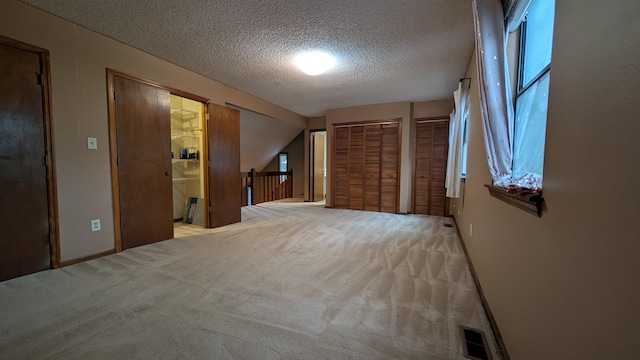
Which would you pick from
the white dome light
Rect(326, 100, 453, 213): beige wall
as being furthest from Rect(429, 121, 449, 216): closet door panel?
the white dome light

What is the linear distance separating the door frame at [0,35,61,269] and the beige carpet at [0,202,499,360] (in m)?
0.25

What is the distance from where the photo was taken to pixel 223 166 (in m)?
3.92

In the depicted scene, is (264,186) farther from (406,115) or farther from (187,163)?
(406,115)

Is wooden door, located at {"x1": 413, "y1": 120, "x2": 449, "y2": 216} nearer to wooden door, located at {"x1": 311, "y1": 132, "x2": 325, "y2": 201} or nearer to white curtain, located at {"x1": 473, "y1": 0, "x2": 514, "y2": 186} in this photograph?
wooden door, located at {"x1": 311, "y1": 132, "x2": 325, "y2": 201}

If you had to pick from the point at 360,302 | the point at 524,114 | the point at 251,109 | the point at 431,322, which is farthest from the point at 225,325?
the point at 251,109

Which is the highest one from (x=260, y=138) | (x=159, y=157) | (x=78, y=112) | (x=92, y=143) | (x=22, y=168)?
(x=260, y=138)

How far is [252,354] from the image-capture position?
1254 millimetres

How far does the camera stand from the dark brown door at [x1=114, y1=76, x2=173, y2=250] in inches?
107

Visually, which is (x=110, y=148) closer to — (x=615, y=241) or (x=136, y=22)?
(x=136, y=22)

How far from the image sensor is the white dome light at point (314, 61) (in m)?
2.88

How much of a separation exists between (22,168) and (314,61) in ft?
9.79

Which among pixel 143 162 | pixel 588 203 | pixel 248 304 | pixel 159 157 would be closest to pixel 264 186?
pixel 159 157

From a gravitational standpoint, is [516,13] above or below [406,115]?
below

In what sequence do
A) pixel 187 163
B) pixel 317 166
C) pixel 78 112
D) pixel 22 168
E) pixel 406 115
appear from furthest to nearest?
1. pixel 317 166
2. pixel 406 115
3. pixel 187 163
4. pixel 78 112
5. pixel 22 168
